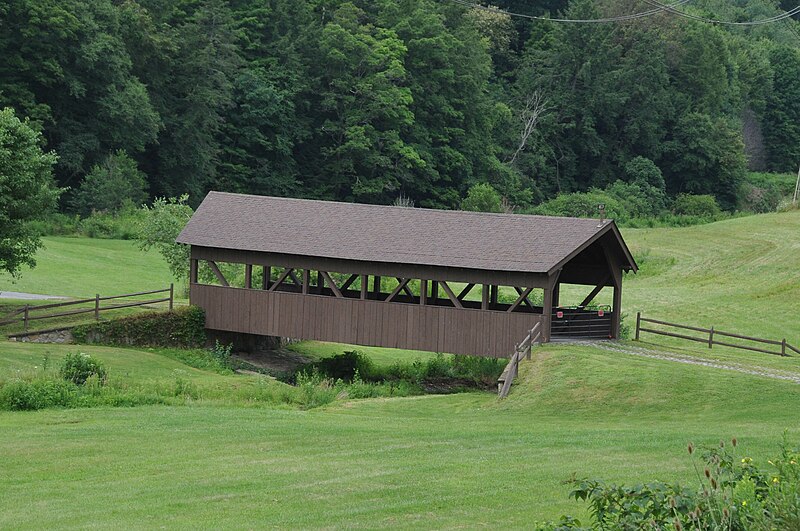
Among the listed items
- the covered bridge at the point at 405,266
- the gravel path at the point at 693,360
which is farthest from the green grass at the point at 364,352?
the gravel path at the point at 693,360

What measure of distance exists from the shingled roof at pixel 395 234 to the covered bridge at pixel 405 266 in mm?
37

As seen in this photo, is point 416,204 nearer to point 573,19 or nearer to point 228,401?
point 573,19

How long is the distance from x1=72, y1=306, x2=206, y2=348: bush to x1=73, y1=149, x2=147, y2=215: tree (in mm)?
29311

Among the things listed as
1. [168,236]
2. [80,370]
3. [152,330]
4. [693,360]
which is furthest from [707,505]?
[168,236]

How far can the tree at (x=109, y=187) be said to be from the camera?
61.9 m

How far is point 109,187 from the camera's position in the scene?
6172 centimetres

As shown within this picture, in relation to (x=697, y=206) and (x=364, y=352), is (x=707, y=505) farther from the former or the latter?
(x=697, y=206)

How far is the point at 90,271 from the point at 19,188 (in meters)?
17.1

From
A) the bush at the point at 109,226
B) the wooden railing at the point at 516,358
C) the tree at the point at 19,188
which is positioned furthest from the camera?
the bush at the point at 109,226

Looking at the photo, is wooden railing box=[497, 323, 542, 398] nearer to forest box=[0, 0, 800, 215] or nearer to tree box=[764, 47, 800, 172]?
forest box=[0, 0, 800, 215]

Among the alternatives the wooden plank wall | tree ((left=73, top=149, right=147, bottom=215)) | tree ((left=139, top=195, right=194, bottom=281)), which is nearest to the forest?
tree ((left=73, top=149, right=147, bottom=215))

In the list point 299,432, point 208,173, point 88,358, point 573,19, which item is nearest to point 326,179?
point 208,173

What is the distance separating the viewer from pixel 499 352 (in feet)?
100

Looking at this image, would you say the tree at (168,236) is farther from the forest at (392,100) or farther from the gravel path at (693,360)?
the gravel path at (693,360)
